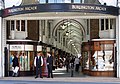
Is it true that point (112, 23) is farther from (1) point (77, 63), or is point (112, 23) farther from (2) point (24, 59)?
(2) point (24, 59)

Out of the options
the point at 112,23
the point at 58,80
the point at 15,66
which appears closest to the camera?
the point at 58,80

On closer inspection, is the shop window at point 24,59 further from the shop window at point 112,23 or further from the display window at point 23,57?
the shop window at point 112,23

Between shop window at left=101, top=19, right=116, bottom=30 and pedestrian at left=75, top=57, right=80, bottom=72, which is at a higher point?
shop window at left=101, top=19, right=116, bottom=30

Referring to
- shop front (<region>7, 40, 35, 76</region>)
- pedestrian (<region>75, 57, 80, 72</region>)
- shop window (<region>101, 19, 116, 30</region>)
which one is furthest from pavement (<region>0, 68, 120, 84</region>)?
pedestrian (<region>75, 57, 80, 72</region>)

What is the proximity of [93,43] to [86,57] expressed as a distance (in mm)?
3460

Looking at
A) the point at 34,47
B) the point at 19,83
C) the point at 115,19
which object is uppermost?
the point at 115,19

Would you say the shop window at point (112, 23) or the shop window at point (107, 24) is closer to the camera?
the shop window at point (112, 23)

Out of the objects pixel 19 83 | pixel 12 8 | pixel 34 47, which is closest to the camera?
pixel 19 83

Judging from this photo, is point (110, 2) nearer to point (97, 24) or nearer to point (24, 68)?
point (97, 24)

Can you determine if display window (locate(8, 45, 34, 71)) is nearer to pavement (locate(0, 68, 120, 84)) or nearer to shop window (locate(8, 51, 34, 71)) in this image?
shop window (locate(8, 51, 34, 71))

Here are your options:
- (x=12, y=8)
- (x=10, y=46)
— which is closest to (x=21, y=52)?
(x=10, y=46)

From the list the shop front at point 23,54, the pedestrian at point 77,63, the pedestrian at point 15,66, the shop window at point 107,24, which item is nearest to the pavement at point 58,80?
the pedestrian at point 15,66

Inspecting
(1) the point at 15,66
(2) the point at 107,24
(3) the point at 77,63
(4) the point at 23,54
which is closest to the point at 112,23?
(2) the point at 107,24

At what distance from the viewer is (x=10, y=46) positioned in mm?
33188
